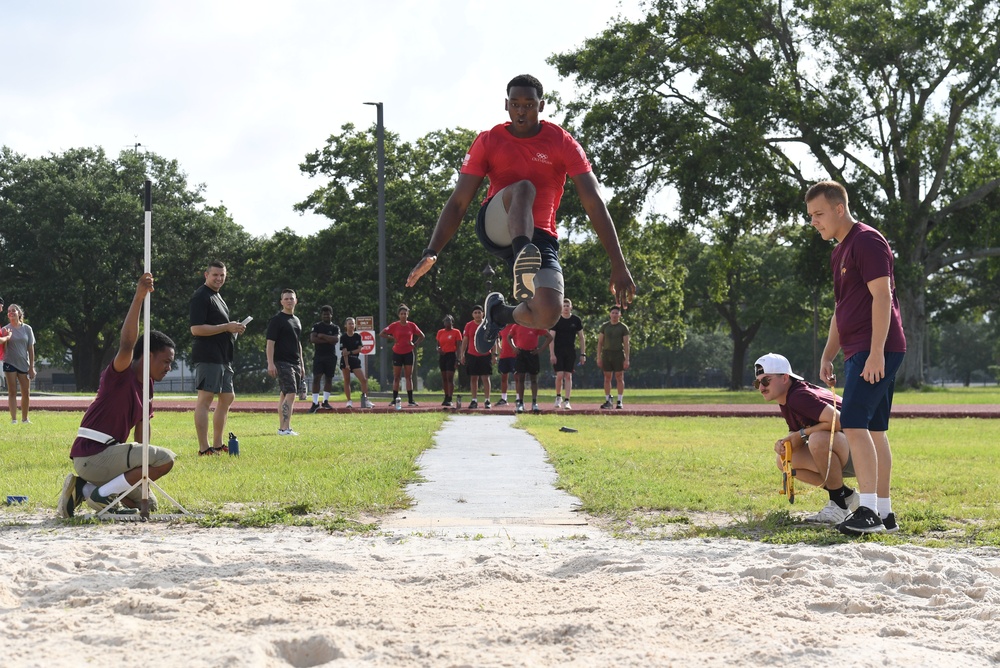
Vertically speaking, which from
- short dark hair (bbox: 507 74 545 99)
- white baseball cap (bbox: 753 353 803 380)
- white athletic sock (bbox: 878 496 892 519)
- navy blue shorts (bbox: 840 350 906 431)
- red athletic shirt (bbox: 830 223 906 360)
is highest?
short dark hair (bbox: 507 74 545 99)

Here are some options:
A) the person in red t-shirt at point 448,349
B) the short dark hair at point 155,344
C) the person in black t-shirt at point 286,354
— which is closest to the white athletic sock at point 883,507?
the short dark hair at point 155,344

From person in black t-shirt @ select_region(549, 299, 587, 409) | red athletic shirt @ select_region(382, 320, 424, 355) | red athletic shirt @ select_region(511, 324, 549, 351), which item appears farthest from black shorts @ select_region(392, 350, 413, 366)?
red athletic shirt @ select_region(511, 324, 549, 351)

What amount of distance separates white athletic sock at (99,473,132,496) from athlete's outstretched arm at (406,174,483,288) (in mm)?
2311

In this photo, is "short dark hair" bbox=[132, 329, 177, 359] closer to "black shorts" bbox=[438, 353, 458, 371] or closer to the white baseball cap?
the white baseball cap

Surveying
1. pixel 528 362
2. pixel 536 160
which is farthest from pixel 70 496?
pixel 528 362

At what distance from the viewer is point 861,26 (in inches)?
1312

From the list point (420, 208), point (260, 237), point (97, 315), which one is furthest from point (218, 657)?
point (260, 237)

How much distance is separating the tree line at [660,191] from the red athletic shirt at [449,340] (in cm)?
744

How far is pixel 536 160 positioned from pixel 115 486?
3.49 metres

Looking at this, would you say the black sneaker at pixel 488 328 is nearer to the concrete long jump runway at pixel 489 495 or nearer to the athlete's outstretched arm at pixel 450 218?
the athlete's outstretched arm at pixel 450 218

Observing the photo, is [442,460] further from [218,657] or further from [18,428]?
[18,428]

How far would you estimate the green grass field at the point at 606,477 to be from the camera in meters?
6.52

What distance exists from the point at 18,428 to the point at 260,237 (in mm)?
45672

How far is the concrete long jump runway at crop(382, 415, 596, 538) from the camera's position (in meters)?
6.29
